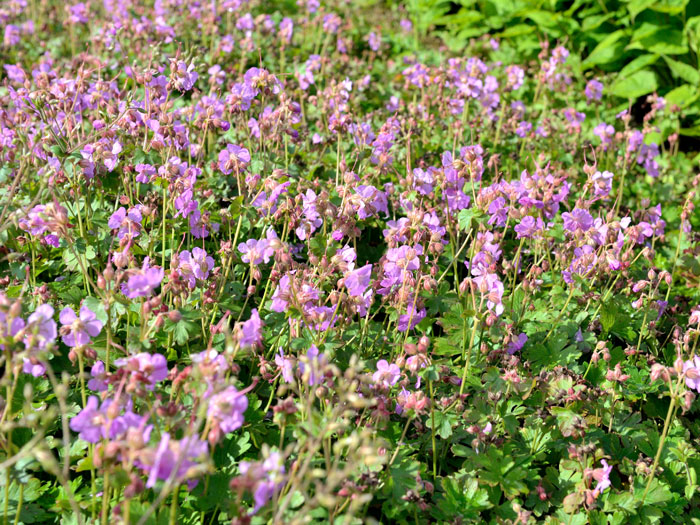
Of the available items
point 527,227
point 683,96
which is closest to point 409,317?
point 527,227

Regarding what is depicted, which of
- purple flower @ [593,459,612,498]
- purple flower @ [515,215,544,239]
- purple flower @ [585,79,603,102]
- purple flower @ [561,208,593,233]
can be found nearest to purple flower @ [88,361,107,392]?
purple flower @ [593,459,612,498]

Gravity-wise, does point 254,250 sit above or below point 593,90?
above

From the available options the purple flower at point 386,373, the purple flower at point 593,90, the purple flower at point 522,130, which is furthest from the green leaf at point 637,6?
the purple flower at point 386,373

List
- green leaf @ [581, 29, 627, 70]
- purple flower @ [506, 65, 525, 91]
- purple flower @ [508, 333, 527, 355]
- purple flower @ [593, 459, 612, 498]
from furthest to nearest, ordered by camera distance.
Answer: green leaf @ [581, 29, 627, 70] → purple flower @ [506, 65, 525, 91] → purple flower @ [508, 333, 527, 355] → purple flower @ [593, 459, 612, 498]

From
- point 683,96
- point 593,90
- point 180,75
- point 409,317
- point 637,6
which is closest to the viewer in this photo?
point 409,317

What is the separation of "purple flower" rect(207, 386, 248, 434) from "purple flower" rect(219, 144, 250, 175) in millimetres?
1327

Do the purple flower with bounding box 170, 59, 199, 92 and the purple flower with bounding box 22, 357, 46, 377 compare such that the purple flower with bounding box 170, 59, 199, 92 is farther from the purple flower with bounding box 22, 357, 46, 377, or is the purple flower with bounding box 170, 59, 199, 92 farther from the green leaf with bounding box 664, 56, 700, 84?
the green leaf with bounding box 664, 56, 700, 84

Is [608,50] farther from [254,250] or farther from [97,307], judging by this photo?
[97,307]

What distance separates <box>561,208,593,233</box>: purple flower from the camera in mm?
2846

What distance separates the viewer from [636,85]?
17.9 ft

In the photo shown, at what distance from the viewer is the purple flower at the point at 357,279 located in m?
2.32

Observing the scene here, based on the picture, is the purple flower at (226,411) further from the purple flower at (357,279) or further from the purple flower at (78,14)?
the purple flower at (78,14)

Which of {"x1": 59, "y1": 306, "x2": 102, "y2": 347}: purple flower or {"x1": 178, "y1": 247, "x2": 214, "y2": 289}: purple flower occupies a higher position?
{"x1": 59, "y1": 306, "x2": 102, "y2": 347}: purple flower

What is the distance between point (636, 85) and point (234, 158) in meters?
3.94
